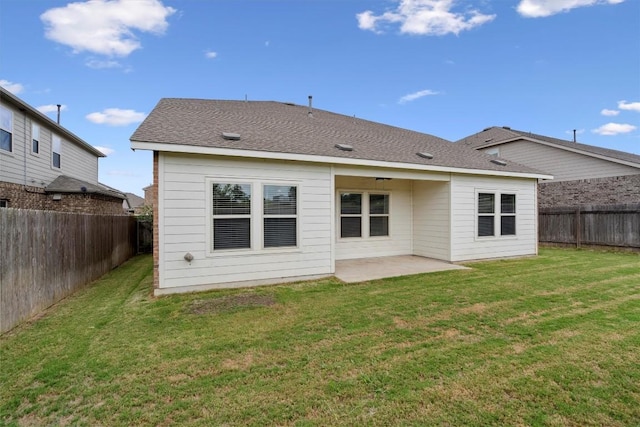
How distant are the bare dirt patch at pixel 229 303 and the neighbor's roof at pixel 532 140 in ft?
54.7

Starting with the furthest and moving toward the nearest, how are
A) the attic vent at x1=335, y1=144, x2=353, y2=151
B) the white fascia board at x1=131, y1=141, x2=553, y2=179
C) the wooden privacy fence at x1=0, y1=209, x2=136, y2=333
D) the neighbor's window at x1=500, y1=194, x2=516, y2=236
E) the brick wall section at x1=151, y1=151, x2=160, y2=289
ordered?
the neighbor's window at x1=500, y1=194, x2=516, y2=236 → the attic vent at x1=335, y1=144, x2=353, y2=151 → the brick wall section at x1=151, y1=151, x2=160, y2=289 → the white fascia board at x1=131, y1=141, x2=553, y2=179 → the wooden privacy fence at x1=0, y1=209, x2=136, y2=333

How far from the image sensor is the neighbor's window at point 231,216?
6.28 metres

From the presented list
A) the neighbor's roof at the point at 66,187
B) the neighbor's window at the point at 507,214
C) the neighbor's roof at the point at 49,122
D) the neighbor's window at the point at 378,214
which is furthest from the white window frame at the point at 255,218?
the neighbor's roof at the point at 66,187

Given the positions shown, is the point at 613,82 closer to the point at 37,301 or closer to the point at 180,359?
the point at 180,359

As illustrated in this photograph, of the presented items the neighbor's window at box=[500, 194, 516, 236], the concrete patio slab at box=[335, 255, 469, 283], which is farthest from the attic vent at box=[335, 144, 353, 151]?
the neighbor's window at box=[500, 194, 516, 236]

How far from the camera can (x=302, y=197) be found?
702 centimetres

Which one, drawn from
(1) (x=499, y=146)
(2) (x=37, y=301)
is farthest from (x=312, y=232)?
(1) (x=499, y=146)

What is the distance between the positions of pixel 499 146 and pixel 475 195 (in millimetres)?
12072

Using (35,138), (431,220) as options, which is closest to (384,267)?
(431,220)

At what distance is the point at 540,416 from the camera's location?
2.37 meters

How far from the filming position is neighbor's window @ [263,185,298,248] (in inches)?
264

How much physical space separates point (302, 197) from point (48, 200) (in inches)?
502

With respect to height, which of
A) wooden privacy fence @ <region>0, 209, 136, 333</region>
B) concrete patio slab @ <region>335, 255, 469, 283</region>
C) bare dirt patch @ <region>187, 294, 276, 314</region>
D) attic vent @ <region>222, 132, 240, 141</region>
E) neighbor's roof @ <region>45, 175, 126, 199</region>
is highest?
attic vent @ <region>222, 132, 240, 141</region>

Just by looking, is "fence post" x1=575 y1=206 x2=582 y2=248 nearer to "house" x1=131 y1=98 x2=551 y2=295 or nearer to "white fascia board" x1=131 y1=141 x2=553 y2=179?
"house" x1=131 y1=98 x2=551 y2=295
